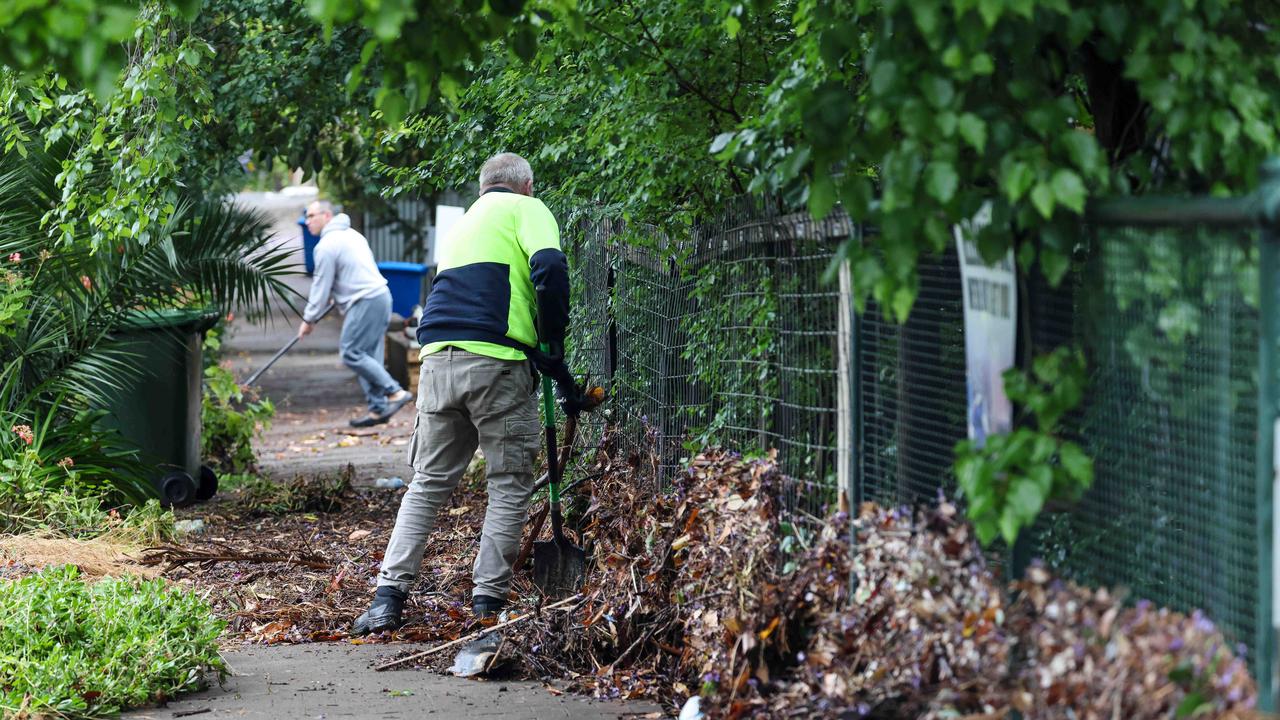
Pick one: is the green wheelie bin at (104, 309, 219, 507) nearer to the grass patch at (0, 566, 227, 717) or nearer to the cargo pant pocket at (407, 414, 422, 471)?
the cargo pant pocket at (407, 414, 422, 471)

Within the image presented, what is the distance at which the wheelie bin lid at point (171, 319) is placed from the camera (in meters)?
8.66

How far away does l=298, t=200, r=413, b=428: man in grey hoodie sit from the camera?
12703mm

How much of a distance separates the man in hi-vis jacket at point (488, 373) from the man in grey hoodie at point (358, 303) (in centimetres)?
703

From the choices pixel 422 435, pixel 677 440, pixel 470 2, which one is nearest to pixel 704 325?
pixel 677 440

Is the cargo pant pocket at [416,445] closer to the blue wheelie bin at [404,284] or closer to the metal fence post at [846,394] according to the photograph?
the metal fence post at [846,394]

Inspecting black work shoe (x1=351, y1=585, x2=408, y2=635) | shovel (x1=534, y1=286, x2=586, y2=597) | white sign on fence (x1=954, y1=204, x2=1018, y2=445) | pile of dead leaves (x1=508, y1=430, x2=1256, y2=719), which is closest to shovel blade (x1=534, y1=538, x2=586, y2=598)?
shovel (x1=534, y1=286, x2=586, y2=597)

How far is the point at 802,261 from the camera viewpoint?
4211 millimetres

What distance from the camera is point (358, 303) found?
12.8 m

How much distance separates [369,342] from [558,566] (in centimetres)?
723

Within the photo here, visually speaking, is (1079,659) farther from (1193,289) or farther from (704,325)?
(704,325)

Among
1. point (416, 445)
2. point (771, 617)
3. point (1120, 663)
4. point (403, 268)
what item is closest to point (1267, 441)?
point (1120, 663)

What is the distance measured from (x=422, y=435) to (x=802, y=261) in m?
2.24

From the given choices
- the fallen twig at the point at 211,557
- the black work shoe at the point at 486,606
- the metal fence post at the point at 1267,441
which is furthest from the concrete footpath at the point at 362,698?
the metal fence post at the point at 1267,441

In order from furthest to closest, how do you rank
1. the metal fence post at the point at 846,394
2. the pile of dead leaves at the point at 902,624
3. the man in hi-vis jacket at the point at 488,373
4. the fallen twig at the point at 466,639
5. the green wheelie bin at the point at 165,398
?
1. the green wheelie bin at the point at 165,398
2. the man in hi-vis jacket at the point at 488,373
3. the fallen twig at the point at 466,639
4. the metal fence post at the point at 846,394
5. the pile of dead leaves at the point at 902,624
